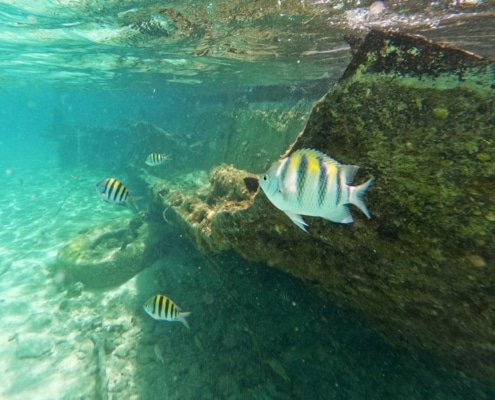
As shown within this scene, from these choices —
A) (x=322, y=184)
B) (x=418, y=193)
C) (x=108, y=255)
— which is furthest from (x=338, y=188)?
(x=108, y=255)

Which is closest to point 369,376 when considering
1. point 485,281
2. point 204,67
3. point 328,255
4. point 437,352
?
point 437,352

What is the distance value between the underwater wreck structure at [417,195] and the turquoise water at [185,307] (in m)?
1.53

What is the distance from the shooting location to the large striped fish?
2.05 m

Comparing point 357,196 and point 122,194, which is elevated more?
point 357,196

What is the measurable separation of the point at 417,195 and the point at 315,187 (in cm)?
138

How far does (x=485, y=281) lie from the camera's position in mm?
2779

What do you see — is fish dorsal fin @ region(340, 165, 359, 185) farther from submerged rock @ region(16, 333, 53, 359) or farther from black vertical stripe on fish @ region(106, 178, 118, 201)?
submerged rock @ region(16, 333, 53, 359)

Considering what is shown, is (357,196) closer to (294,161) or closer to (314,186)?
(314,186)

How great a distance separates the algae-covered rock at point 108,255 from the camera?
1066cm

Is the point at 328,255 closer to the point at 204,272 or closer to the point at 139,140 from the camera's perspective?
the point at 204,272

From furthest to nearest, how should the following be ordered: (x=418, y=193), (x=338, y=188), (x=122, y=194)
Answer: (x=122, y=194) → (x=418, y=193) → (x=338, y=188)

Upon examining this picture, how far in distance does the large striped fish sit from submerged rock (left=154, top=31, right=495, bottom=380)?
1.01 meters

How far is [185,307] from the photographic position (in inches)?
321

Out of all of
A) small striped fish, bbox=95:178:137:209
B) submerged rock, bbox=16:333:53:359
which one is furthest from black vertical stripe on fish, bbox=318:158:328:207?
submerged rock, bbox=16:333:53:359
